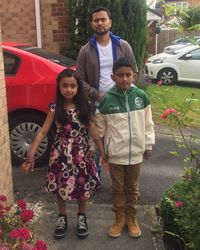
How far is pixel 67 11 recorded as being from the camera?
350 inches

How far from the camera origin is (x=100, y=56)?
410 cm

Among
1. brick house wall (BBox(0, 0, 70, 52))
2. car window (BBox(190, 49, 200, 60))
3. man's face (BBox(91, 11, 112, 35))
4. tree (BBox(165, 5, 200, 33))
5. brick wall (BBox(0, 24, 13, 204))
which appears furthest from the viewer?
car window (BBox(190, 49, 200, 60))

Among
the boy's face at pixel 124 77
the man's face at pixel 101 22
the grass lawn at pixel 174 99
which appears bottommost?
the grass lawn at pixel 174 99

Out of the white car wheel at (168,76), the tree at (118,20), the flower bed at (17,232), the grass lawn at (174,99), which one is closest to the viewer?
the flower bed at (17,232)

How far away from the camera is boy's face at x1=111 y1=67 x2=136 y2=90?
10.9 feet

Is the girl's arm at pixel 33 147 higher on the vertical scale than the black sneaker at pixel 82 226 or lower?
higher

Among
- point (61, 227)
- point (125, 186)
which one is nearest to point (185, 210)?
point (125, 186)

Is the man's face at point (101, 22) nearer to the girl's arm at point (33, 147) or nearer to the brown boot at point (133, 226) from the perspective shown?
the girl's arm at point (33, 147)

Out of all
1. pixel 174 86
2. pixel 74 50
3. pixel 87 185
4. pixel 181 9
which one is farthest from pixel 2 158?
pixel 174 86

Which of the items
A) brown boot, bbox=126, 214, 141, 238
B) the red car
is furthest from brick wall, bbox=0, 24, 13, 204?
the red car

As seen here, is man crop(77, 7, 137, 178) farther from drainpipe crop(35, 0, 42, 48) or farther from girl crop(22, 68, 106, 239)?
drainpipe crop(35, 0, 42, 48)

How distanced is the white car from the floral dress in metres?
10.7

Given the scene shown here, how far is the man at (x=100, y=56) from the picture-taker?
408 cm

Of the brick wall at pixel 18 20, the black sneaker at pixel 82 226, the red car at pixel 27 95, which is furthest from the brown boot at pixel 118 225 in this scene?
the brick wall at pixel 18 20
